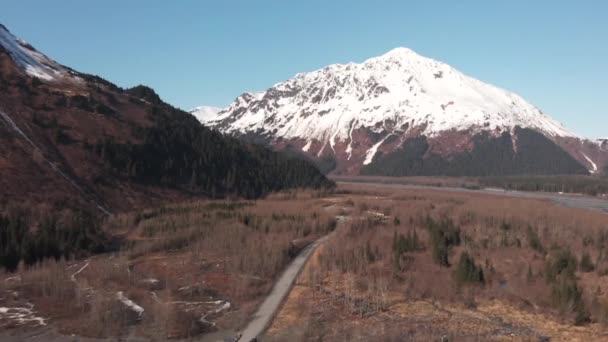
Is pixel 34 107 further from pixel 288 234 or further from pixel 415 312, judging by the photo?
pixel 415 312

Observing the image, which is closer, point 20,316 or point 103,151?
point 20,316

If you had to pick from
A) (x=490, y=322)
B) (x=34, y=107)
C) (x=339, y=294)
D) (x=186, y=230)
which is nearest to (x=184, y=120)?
(x=34, y=107)

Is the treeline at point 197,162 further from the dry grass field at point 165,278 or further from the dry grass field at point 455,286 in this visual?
the dry grass field at point 455,286

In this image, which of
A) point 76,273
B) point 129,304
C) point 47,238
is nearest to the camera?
point 129,304

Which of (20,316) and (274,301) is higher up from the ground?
(274,301)

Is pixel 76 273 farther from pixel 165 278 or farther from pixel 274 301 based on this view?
pixel 274 301

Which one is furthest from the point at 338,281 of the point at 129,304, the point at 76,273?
the point at 76,273

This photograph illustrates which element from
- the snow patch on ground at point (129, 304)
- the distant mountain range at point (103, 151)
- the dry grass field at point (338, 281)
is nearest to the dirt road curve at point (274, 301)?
the dry grass field at point (338, 281)

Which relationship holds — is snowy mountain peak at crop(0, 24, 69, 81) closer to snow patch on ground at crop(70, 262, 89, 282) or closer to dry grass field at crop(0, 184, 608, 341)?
dry grass field at crop(0, 184, 608, 341)
